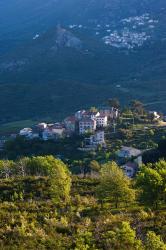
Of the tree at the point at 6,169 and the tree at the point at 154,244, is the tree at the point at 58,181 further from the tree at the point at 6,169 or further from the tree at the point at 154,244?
the tree at the point at 154,244

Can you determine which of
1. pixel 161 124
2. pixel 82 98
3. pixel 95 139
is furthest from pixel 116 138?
pixel 82 98

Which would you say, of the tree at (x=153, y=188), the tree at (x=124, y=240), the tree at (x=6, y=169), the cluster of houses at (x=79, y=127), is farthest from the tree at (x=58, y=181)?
the cluster of houses at (x=79, y=127)

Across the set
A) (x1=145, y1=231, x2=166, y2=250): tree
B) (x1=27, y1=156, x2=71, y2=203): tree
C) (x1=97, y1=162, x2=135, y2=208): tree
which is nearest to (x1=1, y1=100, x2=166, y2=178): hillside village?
(x1=27, y1=156, x2=71, y2=203): tree

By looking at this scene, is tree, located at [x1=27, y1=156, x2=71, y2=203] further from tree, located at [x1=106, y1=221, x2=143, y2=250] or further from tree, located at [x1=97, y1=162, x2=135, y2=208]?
tree, located at [x1=106, y1=221, x2=143, y2=250]

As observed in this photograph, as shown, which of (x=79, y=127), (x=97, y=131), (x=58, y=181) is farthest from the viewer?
(x=79, y=127)

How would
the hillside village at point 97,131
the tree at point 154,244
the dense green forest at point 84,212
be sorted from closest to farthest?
the tree at point 154,244 < the dense green forest at point 84,212 < the hillside village at point 97,131

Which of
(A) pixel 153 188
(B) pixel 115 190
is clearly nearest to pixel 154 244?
(A) pixel 153 188

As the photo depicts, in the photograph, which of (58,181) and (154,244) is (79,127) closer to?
(58,181)

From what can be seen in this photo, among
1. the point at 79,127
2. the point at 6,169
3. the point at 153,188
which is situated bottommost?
the point at 79,127
